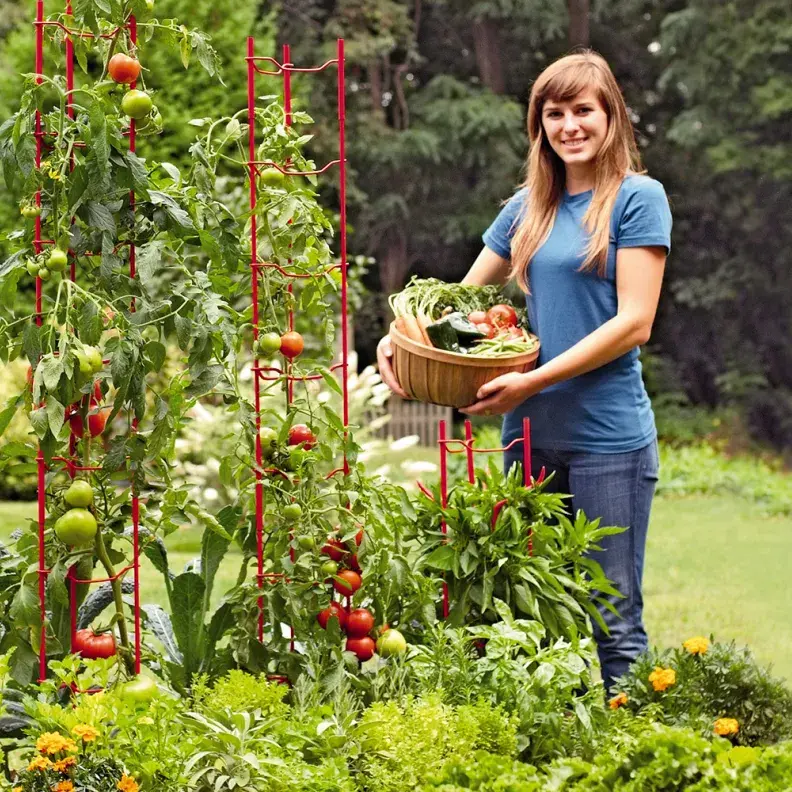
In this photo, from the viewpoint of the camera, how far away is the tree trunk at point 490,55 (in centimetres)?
1570

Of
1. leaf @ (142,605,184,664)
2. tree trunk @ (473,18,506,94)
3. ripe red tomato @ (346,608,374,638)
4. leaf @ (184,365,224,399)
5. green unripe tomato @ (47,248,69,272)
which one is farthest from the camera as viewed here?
tree trunk @ (473,18,506,94)

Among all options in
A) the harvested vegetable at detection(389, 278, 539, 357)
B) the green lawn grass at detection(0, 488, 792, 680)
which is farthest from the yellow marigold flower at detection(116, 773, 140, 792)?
the green lawn grass at detection(0, 488, 792, 680)

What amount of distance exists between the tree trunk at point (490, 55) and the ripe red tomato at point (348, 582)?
13548mm

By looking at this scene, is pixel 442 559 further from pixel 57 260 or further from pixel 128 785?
pixel 57 260

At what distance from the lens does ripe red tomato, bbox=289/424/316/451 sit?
297 cm

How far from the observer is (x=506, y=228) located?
3.29 meters

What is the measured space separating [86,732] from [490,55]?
573 inches

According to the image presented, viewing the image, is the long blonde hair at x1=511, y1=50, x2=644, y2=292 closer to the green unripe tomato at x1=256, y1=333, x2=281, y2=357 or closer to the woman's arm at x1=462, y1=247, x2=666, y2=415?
the woman's arm at x1=462, y1=247, x2=666, y2=415

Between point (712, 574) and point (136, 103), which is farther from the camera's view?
point (712, 574)

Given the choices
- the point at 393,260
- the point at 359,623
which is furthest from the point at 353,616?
the point at 393,260

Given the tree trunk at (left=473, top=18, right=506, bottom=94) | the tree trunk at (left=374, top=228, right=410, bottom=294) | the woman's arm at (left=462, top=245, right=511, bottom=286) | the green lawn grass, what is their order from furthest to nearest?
1. the tree trunk at (left=473, top=18, right=506, bottom=94)
2. the tree trunk at (left=374, top=228, right=410, bottom=294)
3. the green lawn grass
4. the woman's arm at (left=462, top=245, right=511, bottom=286)

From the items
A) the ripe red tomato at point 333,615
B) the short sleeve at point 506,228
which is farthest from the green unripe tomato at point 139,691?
the short sleeve at point 506,228

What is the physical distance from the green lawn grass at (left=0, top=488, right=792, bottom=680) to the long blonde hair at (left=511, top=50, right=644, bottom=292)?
2.25 metres

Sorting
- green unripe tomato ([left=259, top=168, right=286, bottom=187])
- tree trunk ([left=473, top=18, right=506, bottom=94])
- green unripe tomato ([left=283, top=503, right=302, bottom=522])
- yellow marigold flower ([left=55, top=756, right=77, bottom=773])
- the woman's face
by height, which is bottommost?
yellow marigold flower ([left=55, top=756, right=77, bottom=773])
